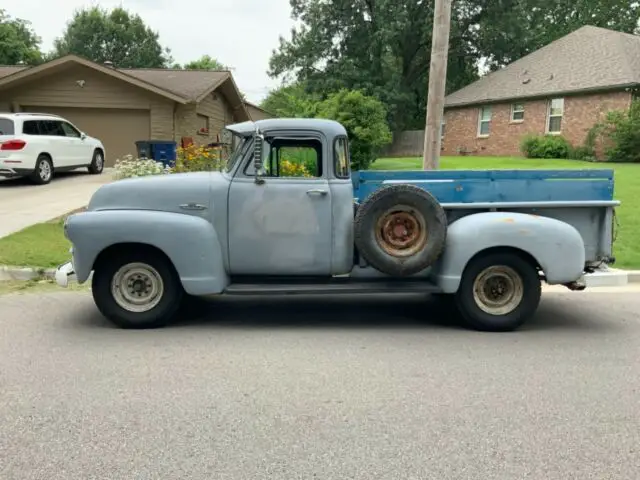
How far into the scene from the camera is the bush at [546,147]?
2569cm

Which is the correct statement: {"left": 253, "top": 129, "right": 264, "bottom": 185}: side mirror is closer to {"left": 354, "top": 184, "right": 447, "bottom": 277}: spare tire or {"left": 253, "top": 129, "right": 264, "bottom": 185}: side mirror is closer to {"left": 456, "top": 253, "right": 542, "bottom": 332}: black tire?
{"left": 354, "top": 184, "right": 447, "bottom": 277}: spare tire

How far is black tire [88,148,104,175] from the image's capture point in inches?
728

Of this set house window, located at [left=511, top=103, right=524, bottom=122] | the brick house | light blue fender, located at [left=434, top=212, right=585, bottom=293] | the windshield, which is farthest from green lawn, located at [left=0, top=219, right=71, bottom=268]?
house window, located at [left=511, top=103, right=524, bottom=122]

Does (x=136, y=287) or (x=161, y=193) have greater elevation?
(x=161, y=193)

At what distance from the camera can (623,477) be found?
10.2ft

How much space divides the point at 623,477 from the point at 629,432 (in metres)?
0.58

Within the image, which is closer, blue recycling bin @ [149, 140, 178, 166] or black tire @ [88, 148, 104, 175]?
blue recycling bin @ [149, 140, 178, 166]

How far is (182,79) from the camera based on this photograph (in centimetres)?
2317

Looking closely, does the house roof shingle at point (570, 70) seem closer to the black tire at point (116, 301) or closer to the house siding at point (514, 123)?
the house siding at point (514, 123)

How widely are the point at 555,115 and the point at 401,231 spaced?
81.1 ft

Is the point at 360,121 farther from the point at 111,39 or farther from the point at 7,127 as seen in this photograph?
the point at 111,39

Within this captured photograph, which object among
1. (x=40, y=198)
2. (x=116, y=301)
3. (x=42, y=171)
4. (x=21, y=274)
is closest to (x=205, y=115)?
(x=42, y=171)

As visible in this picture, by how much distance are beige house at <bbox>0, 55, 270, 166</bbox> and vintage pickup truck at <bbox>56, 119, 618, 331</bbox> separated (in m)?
15.6

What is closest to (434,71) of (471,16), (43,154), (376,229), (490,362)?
(376,229)
